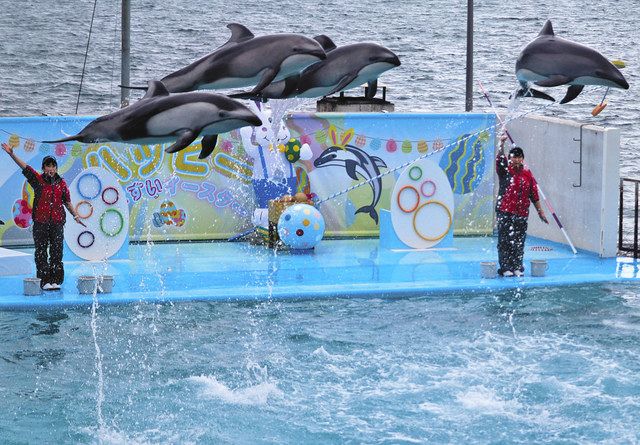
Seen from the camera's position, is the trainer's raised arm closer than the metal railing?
Yes

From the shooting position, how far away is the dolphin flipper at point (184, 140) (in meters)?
7.44

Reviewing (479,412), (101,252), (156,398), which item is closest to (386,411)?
(479,412)

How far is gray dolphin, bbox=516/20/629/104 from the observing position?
8.83m

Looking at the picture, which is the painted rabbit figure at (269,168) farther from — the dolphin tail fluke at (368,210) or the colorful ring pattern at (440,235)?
the colorful ring pattern at (440,235)

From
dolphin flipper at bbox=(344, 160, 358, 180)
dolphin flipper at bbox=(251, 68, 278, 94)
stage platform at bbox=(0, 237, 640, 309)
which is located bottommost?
stage platform at bbox=(0, 237, 640, 309)

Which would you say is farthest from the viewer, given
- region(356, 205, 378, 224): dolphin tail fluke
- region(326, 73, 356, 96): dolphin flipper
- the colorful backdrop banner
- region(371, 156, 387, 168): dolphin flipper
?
region(356, 205, 378, 224): dolphin tail fluke

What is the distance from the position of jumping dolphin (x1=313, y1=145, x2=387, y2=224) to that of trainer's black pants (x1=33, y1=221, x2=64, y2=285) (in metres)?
4.80

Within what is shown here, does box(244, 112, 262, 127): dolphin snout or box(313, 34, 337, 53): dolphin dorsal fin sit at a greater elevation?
box(313, 34, 337, 53): dolphin dorsal fin

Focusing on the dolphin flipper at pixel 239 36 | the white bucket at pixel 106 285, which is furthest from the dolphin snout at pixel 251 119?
the white bucket at pixel 106 285

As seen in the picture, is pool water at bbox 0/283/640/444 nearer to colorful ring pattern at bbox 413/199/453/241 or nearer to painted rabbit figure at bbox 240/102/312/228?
colorful ring pattern at bbox 413/199/453/241

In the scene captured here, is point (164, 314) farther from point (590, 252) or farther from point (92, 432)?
point (590, 252)

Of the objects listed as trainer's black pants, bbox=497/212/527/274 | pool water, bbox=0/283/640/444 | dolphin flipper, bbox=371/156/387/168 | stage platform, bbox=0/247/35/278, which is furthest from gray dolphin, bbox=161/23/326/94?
dolphin flipper, bbox=371/156/387/168

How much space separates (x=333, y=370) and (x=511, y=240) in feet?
13.4

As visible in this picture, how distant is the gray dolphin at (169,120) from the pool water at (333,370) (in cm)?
346
